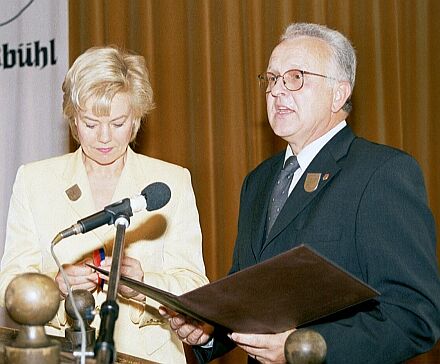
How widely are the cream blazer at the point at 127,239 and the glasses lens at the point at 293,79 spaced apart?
557mm

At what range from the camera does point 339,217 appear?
2447 mm

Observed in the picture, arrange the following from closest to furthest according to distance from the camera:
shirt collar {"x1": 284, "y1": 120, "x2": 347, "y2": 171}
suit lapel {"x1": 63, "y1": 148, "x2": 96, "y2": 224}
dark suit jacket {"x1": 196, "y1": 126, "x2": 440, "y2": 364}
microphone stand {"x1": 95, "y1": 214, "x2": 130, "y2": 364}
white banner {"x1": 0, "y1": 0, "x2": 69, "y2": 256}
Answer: microphone stand {"x1": 95, "y1": 214, "x2": 130, "y2": 364}
dark suit jacket {"x1": 196, "y1": 126, "x2": 440, "y2": 364}
shirt collar {"x1": 284, "y1": 120, "x2": 347, "y2": 171}
suit lapel {"x1": 63, "y1": 148, "x2": 96, "y2": 224}
white banner {"x1": 0, "y1": 0, "x2": 69, "y2": 256}

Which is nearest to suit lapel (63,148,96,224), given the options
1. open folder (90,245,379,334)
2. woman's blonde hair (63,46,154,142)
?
woman's blonde hair (63,46,154,142)

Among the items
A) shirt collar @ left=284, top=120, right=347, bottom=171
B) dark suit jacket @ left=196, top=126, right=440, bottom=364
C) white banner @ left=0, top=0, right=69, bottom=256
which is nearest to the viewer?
dark suit jacket @ left=196, top=126, right=440, bottom=364

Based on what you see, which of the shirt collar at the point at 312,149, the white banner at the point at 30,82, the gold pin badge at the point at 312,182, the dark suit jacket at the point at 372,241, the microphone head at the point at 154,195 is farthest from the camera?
the white banner at the point at 30,82

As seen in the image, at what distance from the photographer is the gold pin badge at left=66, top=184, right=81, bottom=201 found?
300 centimetres

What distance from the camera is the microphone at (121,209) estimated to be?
6.35ft

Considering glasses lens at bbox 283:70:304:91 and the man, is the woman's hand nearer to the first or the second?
the man

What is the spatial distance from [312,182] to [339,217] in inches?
7.3

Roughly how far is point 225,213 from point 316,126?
175 centimetres

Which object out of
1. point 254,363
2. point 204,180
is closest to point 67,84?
point 254,363

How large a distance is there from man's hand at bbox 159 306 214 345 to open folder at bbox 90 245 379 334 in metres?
0.25

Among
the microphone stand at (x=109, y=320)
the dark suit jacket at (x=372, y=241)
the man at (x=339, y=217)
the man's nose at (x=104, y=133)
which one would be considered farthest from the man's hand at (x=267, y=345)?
the man's nose at (x=104, y=133)

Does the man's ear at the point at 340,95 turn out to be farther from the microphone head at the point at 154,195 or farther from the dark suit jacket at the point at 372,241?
the microphone head at the point at 154,195
